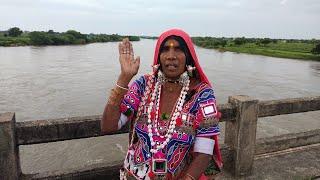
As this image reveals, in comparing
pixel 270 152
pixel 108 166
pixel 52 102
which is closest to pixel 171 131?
pixel 108 166

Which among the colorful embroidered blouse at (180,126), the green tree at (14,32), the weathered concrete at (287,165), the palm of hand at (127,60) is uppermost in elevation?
the green tree at (14,32)

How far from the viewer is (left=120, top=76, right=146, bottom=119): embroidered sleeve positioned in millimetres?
2459

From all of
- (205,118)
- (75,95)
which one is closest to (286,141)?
(205,118)

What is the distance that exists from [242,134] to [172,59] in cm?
236

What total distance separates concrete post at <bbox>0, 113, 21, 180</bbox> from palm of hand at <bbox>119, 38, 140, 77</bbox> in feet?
4.48

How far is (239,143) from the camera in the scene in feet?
14.7

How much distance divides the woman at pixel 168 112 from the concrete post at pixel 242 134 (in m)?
1.93

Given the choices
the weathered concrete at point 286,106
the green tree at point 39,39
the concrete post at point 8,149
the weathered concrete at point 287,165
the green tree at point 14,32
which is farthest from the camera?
the green tree at point 14,32

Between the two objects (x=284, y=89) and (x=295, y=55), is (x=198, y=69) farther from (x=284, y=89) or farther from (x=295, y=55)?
(x=295, y=55)

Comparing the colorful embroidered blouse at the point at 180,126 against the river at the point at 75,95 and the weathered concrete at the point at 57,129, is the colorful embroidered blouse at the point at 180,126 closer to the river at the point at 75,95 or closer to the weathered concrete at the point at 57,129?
the weathered concrete at the point at 57,129

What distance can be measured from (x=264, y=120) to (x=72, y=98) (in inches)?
420

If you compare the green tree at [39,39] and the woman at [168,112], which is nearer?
the woman at [168,112]

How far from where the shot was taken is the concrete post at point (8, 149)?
3115mm

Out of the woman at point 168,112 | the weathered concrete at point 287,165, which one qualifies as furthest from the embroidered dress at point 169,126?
the weathered concrete at point 287,165
